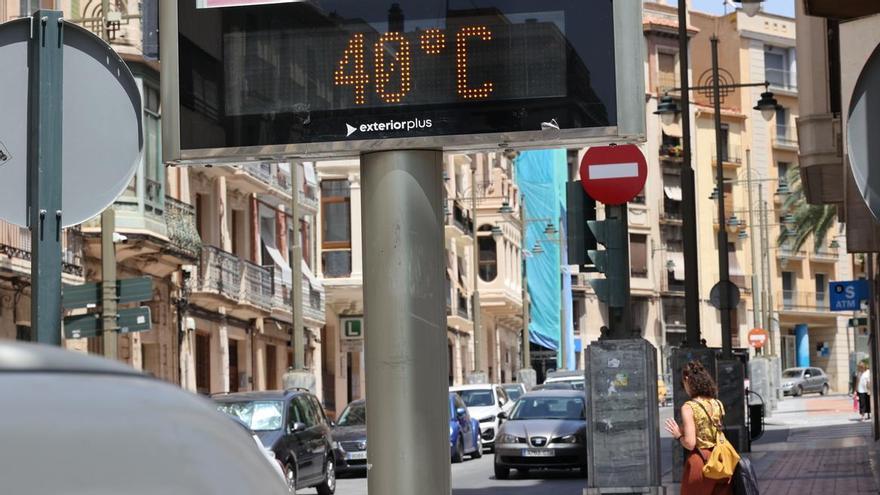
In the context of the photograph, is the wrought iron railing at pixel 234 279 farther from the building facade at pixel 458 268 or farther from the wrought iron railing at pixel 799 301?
the wrought iron railing at pixel 799 301

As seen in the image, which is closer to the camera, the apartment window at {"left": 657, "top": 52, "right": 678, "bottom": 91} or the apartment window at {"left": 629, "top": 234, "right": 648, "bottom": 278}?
the apartment window at {"left": 657, "top": 52, "right": 678, "bottom": 91}

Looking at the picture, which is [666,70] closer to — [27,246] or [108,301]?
[27,246]

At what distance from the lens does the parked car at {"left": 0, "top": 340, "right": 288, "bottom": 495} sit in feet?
4.92

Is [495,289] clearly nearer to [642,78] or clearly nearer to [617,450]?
[617,450]

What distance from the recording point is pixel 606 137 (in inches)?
325

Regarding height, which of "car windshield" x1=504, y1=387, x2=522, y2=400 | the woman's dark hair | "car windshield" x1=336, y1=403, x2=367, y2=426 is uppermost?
the woman's dark hair

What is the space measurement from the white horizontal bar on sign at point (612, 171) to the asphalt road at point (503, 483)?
9317 millimetres

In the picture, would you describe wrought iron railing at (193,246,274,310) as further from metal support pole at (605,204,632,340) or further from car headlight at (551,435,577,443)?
metal support pole at (605,204,632,340)

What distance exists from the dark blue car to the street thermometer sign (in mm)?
24578

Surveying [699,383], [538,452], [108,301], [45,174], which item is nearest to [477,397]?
[538,452]

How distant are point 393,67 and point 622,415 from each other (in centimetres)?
906

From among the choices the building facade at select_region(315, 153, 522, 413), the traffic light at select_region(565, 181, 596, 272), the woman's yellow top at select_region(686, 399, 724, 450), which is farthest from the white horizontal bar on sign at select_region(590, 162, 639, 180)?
the building facade at select_region(315, 153, 522, 413)

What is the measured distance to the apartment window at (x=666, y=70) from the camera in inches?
3784

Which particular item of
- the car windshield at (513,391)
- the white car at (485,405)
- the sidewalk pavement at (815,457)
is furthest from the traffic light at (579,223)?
the car windshield at (513,391)
